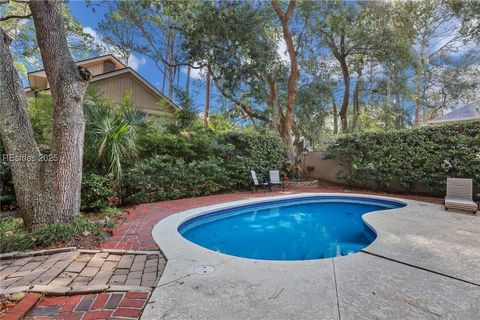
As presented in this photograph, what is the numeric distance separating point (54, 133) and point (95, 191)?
222cm

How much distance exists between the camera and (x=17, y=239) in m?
3.52

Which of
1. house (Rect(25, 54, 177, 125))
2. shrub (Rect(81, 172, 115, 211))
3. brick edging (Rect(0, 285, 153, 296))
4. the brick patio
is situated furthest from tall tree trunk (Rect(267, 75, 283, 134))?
brick edging (Rect(0, 285, 153, 296))

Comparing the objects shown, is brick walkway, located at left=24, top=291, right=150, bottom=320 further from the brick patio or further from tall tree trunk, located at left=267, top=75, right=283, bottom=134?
tall tree trunk, located at left=267, top=75, right=283, bottom=134

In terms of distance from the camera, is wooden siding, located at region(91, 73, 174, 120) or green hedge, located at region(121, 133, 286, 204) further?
wooden siding, located at region(91, 73, 174, 120)

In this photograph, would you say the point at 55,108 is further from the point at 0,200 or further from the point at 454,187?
the point at 454,187

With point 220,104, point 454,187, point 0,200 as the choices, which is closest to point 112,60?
point 220,104

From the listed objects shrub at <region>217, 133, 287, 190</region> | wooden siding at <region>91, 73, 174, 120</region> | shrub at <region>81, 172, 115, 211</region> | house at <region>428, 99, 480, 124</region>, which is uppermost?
wooden siding at <region>91, 73, 174, 120</region>

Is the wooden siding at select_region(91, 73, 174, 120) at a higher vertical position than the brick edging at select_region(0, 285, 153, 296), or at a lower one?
higher

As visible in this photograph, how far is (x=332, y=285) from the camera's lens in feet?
8.41

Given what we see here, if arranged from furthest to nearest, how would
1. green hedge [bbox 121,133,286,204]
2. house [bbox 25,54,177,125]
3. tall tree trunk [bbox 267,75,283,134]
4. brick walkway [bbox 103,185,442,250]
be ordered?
1. tall tree trunk [bbox 267,75,283,134]
2. house [bbox 25,54,177,125]
3. green hedge [bbox 121,133,286,204]
4. brick walkway [bbox 103,185,442,250]

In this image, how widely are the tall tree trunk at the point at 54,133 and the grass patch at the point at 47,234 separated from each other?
0.21 metres

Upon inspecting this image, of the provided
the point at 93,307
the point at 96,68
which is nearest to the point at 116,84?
the point at 96,68

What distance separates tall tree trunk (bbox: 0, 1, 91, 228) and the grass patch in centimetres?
21

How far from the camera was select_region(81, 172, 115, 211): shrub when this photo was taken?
5.91 m
